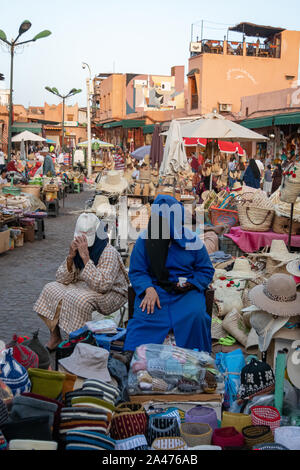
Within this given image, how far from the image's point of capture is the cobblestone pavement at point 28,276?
562 cm

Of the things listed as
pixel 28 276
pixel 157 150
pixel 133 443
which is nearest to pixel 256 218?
pixel 28 276

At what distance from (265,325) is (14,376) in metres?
1.93

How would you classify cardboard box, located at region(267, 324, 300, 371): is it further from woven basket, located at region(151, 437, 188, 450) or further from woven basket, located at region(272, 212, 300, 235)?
woven basket, located at region(272, 212, 300, 235)

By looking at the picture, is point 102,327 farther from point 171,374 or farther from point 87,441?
point 87,441

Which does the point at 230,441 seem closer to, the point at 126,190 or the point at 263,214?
the point at 263,214

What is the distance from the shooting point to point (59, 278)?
4.82 metres

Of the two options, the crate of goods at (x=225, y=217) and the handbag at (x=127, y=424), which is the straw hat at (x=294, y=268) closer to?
the handbag at (x=127, y=424)

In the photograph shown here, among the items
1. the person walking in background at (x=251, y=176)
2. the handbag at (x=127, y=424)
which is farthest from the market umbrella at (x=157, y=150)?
the handbag at (x=127, y=424)

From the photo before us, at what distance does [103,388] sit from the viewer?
2984mm

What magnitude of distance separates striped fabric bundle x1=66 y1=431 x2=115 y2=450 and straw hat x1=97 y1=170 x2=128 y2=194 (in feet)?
28.9

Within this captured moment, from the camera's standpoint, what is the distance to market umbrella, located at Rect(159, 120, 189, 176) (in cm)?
1053

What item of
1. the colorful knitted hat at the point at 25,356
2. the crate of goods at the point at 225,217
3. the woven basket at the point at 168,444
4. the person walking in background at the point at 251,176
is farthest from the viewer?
the person walking in background at the point at 251,176

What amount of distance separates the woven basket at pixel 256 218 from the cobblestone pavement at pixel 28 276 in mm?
3124
